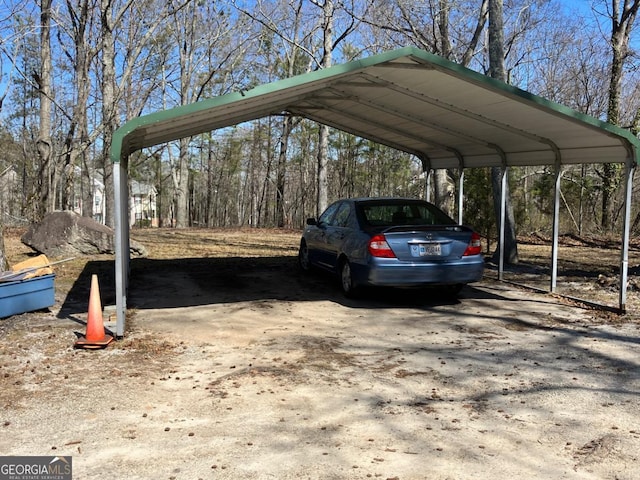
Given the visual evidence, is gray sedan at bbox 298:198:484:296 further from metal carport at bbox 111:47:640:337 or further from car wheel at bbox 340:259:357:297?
metal carport at bbox 111:47:640:337

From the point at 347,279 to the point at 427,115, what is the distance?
3038mm

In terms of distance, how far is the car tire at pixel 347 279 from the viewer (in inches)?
330

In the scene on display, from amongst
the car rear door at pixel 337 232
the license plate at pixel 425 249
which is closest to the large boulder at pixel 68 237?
the car rear door at pixel 337 232

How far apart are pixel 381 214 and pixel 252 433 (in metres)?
5.44

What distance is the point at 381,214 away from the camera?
8.75 metres

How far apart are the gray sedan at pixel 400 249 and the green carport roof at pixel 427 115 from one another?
5.51 feet

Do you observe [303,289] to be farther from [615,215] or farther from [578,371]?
[615,215]

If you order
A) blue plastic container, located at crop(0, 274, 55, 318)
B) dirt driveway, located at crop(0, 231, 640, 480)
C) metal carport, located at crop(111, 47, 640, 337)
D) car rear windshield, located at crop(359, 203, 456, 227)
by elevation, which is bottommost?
dirt driveway, located at crop(0, 231, 640, 480)

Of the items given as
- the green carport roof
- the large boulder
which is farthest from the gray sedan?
the large boulder

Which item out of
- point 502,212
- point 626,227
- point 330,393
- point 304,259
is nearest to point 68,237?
point 304,259

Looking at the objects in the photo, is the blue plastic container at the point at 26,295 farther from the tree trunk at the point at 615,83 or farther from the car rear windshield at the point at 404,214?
the tree trunk at the point at 615,83

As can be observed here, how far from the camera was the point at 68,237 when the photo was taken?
517 inches

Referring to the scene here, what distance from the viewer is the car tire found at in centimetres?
838

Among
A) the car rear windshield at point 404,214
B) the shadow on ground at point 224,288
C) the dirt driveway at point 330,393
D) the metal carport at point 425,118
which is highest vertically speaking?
the metal carport at point 425,118
